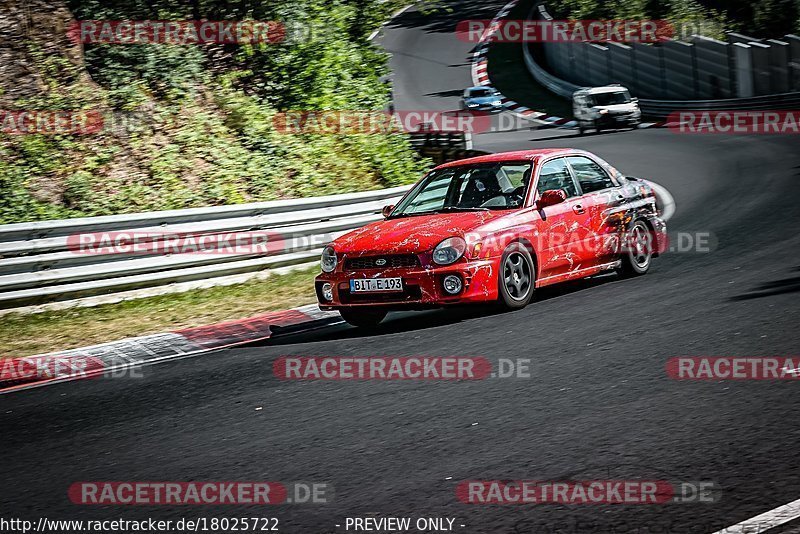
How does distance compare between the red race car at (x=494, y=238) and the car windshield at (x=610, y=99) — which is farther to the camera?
the car windshield at (x=610, y=99)

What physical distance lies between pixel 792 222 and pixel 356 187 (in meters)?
7.41

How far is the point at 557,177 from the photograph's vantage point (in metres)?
10.1

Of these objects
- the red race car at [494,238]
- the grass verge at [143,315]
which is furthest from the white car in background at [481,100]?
the red race car at [494,238]

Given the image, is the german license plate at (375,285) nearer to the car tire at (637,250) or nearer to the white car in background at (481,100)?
the car tire at (637,250)

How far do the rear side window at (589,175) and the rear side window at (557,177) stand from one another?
13 cm

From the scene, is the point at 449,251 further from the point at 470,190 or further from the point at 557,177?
the point at 557,177

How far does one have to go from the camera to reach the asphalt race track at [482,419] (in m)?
4.45

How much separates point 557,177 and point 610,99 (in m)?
23.4

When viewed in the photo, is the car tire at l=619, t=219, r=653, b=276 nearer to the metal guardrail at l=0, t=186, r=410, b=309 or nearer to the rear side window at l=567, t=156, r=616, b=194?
the rear side window at l=567, t=156, r=616, b=194

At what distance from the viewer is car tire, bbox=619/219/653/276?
1045cm

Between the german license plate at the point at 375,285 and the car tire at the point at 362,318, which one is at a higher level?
the german license plate at the point at 375,285

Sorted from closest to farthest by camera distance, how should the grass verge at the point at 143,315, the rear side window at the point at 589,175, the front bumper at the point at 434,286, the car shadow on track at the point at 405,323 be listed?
the front bumper at the point at 434,286, the car shadow on track at the point at 405,323, the grass verge at the point at 143,315, the rear side window at the point at 589,175

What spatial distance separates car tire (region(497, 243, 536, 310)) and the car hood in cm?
39

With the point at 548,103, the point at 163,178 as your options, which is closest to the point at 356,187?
the point at 163,178
